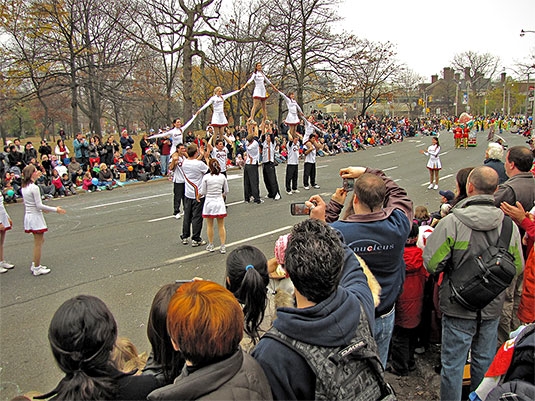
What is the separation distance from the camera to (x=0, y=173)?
14531mm

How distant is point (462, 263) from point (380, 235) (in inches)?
31.9

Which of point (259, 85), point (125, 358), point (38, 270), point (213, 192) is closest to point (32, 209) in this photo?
point (38, 270)

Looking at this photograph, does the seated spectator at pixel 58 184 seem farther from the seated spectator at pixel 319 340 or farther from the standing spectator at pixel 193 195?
the seated spectator at pixel 319 340

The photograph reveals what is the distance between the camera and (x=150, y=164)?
18.2 meters

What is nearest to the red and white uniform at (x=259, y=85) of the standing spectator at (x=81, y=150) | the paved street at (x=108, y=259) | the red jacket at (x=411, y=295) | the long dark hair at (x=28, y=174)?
the paved street at (x=108, y=259)

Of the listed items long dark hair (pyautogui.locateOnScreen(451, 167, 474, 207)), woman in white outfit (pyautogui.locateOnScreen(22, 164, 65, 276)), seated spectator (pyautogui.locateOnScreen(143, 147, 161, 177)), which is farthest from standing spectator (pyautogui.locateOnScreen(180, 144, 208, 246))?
seated spectator (pyautogui.locateOnScreen(143, 147, 161, 177))

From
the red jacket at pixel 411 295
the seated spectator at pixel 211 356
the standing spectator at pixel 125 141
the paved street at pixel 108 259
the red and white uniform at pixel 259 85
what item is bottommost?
the paved street at pixel 108 259

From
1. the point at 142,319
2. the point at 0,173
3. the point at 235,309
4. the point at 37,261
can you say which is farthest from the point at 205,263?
the point at 0,173

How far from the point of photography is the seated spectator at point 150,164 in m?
18.1

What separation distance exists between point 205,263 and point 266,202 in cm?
524

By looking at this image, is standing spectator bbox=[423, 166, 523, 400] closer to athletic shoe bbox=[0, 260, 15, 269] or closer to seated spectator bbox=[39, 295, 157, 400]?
seated spectator bbox=[39, 295, 157, 400]

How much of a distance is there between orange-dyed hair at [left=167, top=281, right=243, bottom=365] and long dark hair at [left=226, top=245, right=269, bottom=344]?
1.31 metres

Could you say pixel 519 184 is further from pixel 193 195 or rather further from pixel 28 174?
pixel 28 174

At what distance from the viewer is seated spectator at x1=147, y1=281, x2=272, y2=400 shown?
1658mm
